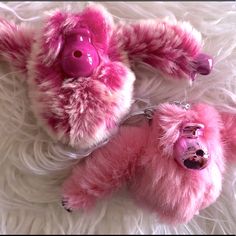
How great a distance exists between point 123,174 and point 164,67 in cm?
16

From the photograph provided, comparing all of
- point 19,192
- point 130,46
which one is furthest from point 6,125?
point 130,46

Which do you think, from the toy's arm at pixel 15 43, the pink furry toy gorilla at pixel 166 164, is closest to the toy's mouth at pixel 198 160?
the pink furry toy gorilla at pixel 166 164

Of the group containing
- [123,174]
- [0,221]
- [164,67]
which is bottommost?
[0,221]

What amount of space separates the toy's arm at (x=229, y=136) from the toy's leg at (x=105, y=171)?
12cm

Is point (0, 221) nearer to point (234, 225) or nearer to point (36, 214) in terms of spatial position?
point (36, 214)

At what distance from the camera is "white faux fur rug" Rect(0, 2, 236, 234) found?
2.02 feet

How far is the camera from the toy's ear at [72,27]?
21.8 inches

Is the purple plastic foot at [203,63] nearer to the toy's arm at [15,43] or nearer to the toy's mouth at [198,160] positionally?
the toy's mouth at [198,160]

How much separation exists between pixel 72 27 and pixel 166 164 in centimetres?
23

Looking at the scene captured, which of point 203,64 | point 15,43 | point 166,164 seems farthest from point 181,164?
point 15,43

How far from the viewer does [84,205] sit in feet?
1.97

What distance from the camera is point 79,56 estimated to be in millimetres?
544

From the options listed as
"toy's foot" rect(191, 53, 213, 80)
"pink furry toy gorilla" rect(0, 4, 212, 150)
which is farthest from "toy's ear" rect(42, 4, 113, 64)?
"toy's foot" rect(191, 53, 213, 80)

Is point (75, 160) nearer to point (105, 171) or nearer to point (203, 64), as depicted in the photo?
point (105, 171)
